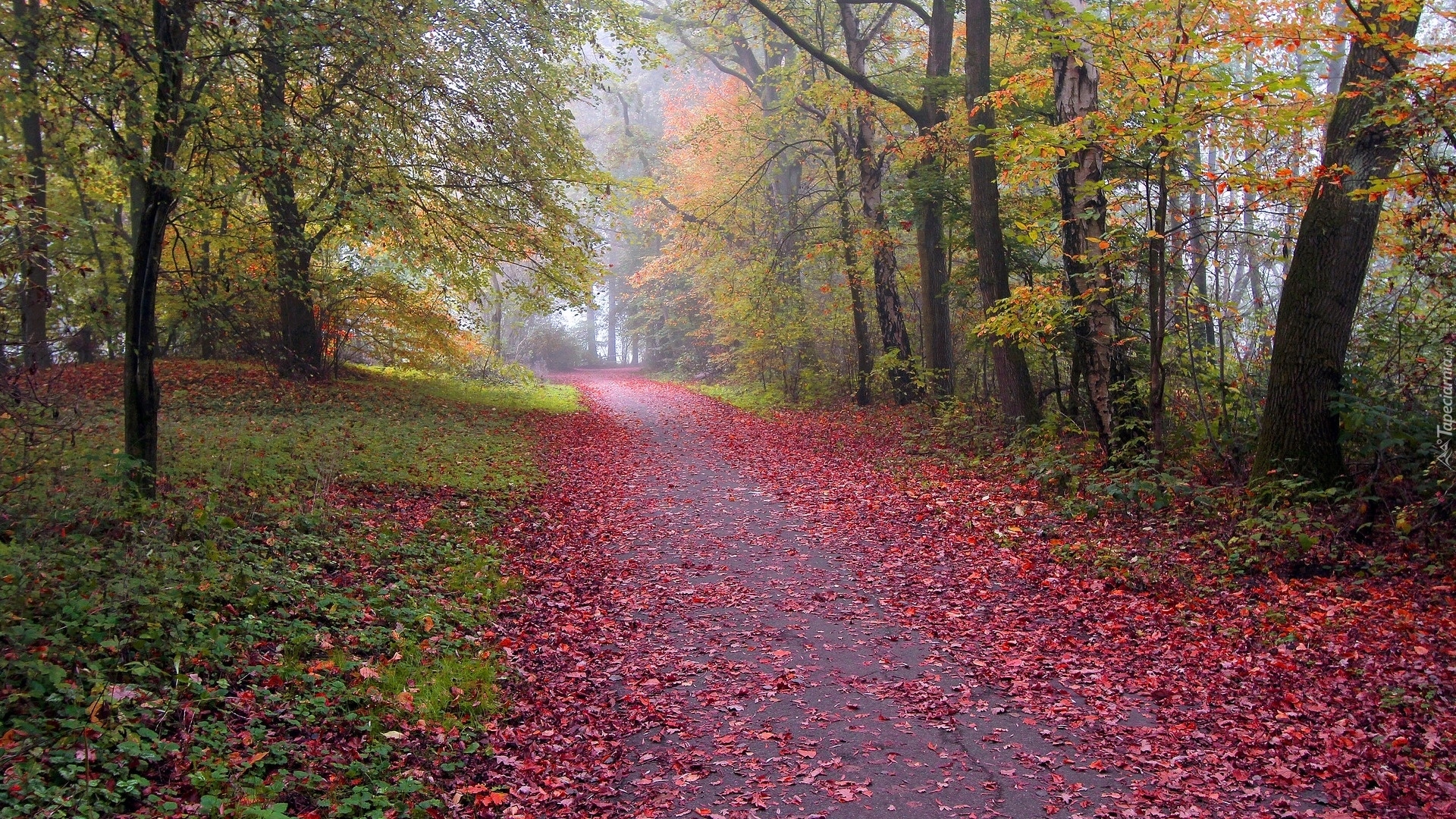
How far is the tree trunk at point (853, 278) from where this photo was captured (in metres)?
17.7

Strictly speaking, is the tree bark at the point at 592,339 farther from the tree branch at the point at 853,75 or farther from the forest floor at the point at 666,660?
the forest floor at the point at 666,660

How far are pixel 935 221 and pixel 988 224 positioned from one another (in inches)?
123

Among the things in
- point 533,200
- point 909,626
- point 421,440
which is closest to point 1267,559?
point 909,626

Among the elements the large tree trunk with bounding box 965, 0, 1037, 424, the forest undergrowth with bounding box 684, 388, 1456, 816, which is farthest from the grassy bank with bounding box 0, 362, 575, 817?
the large tree trunk with bounding box 965, 0, 1037, 424

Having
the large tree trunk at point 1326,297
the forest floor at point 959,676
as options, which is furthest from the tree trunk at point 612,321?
the large tree trunk at point 1326,297

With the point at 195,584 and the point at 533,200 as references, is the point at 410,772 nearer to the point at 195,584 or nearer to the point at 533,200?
the point at 195,584

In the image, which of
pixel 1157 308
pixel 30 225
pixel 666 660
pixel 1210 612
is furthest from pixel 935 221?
pixel 30 225

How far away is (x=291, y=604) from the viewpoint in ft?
18.4

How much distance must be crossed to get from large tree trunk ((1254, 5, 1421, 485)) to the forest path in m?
3.75

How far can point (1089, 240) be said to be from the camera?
9320 mm

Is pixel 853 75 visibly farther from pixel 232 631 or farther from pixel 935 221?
pixel 232 631

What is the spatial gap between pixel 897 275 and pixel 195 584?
50.9 feet

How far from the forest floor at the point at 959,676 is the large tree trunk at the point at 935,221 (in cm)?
643

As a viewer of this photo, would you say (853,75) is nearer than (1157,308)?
No
